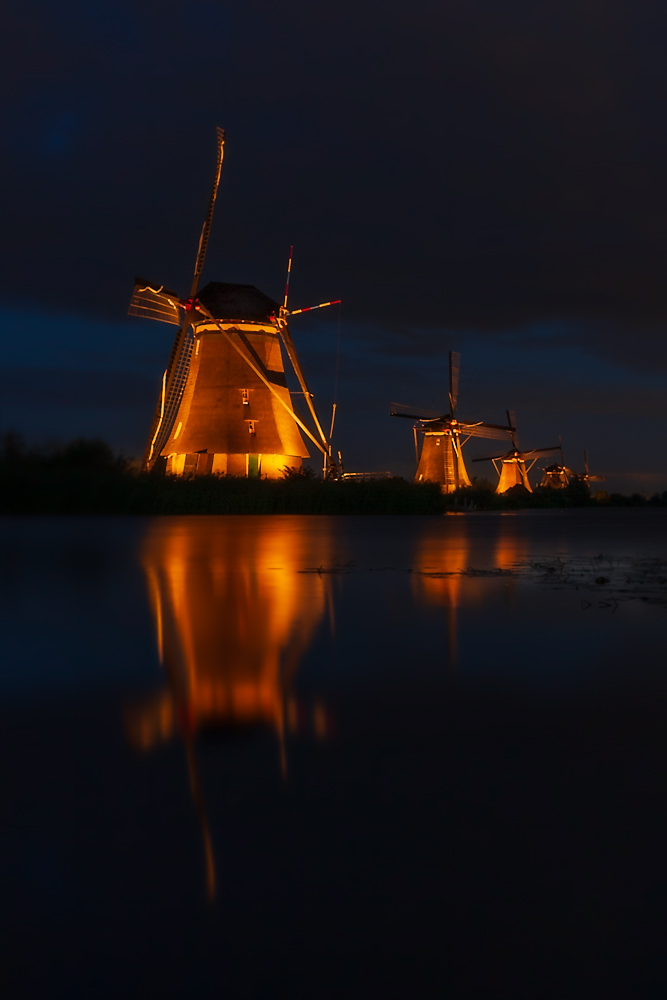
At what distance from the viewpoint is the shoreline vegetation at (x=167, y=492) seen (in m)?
29.3

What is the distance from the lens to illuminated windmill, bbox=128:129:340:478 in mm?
36688

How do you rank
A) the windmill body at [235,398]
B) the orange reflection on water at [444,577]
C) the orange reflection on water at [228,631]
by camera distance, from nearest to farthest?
the orange reflection on water at [228,631], the orange reflection on water at [444,577], the windmill body at [235,398]

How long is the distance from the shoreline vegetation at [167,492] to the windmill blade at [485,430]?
78.5 feet

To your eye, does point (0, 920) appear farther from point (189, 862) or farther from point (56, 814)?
point (56, 814)

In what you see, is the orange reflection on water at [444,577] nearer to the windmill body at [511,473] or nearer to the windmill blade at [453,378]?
the windmill blade at [453,378]

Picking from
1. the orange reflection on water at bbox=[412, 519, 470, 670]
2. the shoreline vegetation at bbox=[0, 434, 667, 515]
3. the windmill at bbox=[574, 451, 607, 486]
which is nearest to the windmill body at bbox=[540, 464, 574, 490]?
the windmill at bbox=[574, 451, 607, 486]

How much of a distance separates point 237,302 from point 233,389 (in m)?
3.99

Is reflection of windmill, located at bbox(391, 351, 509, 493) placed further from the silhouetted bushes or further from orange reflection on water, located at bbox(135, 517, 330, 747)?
orange reflection on water, located at bbox(135, 517, 330, 747)

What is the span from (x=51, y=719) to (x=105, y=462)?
27505 millimetres

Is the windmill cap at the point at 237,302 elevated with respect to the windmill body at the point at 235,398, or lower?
elevated

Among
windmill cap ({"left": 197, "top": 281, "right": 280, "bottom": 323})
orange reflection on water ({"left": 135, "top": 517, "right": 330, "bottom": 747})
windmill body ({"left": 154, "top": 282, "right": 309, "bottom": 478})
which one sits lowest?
orange reflection on water ({"left": 135, "top": 517, "right": 330, "bottom": 747})

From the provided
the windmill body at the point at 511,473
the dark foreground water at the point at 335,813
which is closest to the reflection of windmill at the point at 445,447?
the windmill body at the point at 511,473

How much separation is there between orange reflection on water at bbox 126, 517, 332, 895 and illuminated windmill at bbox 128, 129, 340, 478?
76.2ft

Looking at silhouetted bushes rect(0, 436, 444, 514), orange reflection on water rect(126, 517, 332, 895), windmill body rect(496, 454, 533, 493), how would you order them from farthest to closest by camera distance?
1. windmill body rect(496, 454, 533, 493)
2. silhouetted bushes rect(0, 436, 444, 514)
3. orange reflection on water rect(126, 517, 332, 895)
